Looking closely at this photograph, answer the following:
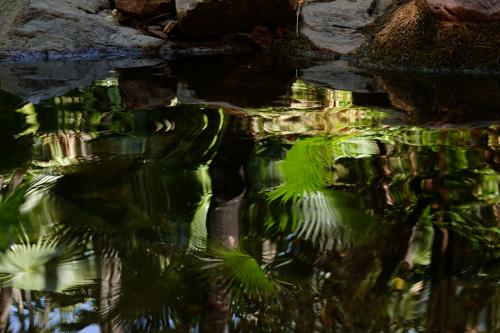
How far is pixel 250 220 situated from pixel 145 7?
23.5 ft

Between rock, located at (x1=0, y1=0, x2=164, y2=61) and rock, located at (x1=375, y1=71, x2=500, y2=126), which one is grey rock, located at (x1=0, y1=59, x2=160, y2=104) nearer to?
rock, located at (x1=0, y1=0, x2=164, y2=61)

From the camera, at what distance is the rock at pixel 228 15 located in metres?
7.67

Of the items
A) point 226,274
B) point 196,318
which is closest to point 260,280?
point 226,274

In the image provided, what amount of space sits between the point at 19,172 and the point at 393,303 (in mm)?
1679

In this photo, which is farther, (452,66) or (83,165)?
(452,66)

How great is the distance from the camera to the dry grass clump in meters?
5.78

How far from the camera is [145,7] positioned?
332 inches

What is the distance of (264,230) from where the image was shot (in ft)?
5.94

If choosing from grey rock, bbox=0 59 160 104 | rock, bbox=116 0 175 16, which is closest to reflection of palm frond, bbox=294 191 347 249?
grey rock, bbox=0 59 160 104

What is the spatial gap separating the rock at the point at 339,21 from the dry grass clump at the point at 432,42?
678 mm

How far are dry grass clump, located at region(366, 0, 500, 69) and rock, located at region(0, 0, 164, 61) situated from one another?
323 cm

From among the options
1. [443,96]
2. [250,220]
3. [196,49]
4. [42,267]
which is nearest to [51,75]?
[196,49]

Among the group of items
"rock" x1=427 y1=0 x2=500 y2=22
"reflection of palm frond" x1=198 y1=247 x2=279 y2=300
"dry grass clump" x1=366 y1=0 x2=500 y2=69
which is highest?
"rock" x1=427 y1=0 x2=500 y2=22

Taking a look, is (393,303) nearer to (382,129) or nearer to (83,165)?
(83,165)
